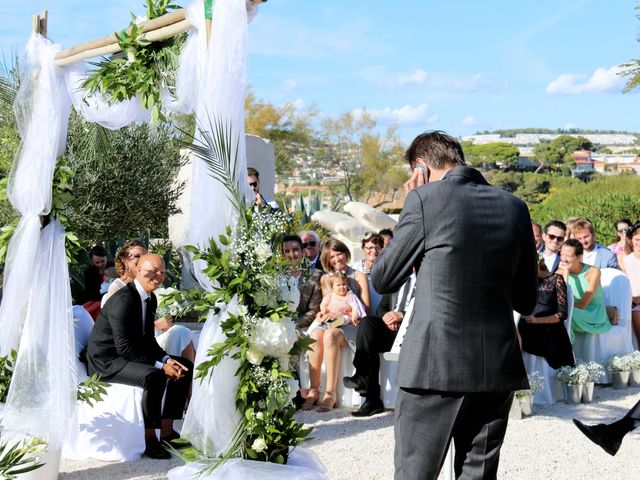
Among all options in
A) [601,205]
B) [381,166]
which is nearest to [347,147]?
[381,166]

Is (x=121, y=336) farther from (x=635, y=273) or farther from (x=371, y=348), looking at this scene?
(x=635, y=273)

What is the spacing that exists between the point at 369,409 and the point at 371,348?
565 mm

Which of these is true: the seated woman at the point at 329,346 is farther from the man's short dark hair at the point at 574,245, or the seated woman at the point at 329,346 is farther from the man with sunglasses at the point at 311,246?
the man's short dark hair at the point at 574,245

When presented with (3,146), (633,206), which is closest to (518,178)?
(633,206)

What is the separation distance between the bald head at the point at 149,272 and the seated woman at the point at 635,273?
5.87 metres

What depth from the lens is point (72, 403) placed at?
205 inches

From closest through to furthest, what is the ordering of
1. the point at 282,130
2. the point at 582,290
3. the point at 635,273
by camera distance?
the point at 582,290, the point at 635,273, the point at 282,130

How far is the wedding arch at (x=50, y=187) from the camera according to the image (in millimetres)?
4383

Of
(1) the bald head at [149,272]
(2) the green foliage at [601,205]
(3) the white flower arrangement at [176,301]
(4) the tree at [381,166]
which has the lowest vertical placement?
(3) the white flower arrangement at [176,301]

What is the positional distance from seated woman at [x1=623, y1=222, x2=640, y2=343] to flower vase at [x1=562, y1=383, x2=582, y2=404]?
6.44ft

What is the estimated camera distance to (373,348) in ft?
25.1

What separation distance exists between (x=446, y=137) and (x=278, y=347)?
1.59m

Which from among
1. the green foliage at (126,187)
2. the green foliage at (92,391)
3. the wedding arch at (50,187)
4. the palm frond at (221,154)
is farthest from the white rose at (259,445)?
the green foliage at (126,187)

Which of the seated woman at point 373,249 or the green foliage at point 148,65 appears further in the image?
the seated woman at point 373,249
